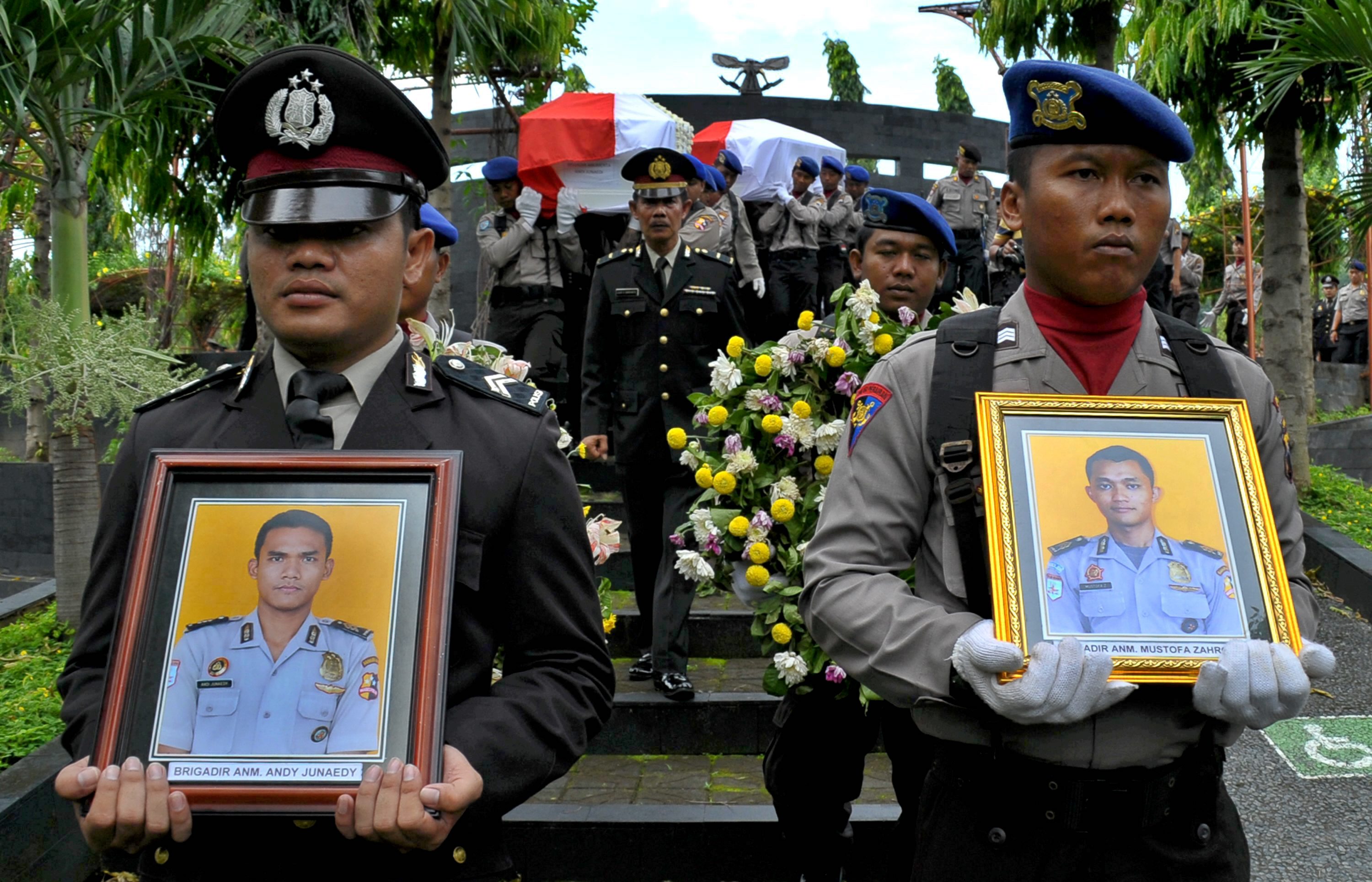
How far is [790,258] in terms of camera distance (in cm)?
1172

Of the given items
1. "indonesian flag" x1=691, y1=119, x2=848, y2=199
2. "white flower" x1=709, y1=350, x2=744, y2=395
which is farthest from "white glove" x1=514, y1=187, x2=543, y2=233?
"white flower" x1=709, y1=350, x2=744, y2=395

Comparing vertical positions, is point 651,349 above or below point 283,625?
above

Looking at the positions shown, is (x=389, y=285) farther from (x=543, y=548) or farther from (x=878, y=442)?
(x=878, y=442)

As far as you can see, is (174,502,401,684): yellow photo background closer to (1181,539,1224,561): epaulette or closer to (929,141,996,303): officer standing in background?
(1181,539,1224,561): epaulette

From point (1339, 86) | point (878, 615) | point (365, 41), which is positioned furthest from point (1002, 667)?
point (365, 41)

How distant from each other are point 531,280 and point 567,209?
4.02 ft

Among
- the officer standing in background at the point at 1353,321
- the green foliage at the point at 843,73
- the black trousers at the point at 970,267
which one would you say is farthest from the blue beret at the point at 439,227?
the green foliage at the point at 843,73

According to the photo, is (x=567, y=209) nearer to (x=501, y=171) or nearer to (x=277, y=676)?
(x=501, y=171)

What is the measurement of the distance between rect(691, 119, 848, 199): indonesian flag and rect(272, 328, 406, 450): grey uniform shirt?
11.2 meters

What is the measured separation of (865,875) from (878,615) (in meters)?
3.30

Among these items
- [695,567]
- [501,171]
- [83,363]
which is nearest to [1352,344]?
[501,171]

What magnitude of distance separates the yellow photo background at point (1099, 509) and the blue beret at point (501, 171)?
8.55m

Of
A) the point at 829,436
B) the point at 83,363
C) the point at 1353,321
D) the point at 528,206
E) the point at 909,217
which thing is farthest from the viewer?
the point at 1353,321

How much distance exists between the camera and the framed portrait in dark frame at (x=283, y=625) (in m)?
1.64
